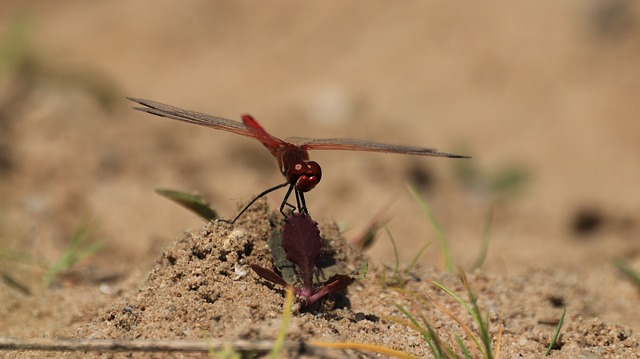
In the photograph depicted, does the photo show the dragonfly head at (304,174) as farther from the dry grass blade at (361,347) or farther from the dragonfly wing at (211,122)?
the dry grass blade at (361,347)

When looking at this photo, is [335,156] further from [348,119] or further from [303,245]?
[303,245]

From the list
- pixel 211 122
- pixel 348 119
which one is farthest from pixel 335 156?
pixel 211 122

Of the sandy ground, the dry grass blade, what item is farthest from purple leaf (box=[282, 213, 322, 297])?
the dry grass blade

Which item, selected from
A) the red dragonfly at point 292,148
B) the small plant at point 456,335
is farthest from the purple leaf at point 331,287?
the red dragonfly at point 292,148

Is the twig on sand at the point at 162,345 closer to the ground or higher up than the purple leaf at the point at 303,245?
closer to the ground

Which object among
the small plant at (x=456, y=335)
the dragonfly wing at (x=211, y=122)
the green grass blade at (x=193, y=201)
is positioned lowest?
the small plant at (x=456, y=335)

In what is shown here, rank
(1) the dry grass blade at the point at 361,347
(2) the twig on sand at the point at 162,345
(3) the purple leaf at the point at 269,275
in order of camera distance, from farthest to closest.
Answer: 1. (3) the purple leaf at the point at 269,275
2. (1) the dry grass blade at the point at 361,347
3. (2) the twig on sand at the point at 162,345
